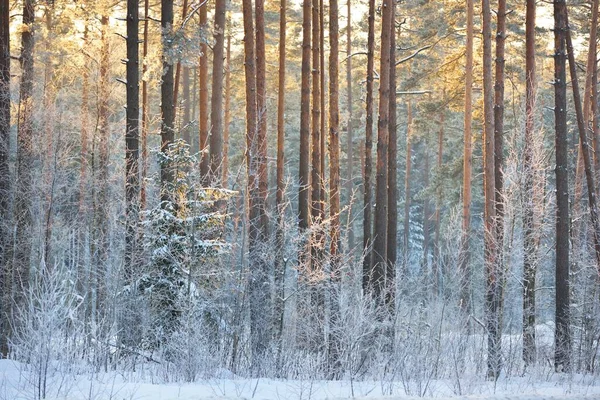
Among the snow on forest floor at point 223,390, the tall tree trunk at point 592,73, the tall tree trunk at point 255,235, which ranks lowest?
the snow on forest floor at point 223,390

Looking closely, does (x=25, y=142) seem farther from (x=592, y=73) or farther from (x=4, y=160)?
(x=592, y=73)

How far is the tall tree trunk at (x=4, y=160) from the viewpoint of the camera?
16031 millimetres

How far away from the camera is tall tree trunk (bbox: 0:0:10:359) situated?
1603 centimetres

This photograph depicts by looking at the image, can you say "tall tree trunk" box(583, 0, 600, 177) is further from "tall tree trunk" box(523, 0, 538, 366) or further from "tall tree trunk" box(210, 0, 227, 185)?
"tall tree trunk" box(210, 0, 227, 185)

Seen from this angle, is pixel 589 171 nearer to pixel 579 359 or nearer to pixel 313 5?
pixel 579 359

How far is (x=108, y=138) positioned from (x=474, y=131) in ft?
54.6

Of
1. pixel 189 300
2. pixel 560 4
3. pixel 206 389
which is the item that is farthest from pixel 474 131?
pixel 206 389

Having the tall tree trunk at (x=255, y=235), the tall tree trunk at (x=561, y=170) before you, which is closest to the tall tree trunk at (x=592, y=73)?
the tall tree trunk at (x=561, y=170)

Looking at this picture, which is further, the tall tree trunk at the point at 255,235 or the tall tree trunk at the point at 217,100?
the tall tree trunk at the point at 217,100

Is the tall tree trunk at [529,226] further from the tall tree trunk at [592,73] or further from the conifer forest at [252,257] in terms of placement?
the tall tree trunk at [592,73]

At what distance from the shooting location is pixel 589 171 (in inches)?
712

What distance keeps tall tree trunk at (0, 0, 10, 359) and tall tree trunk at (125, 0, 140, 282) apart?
301 cm

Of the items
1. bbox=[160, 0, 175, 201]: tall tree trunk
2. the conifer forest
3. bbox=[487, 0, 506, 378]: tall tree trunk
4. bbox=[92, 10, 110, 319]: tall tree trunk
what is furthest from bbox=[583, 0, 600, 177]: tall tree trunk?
bbox=[92, 10, 110, 319]: tall tree trunk

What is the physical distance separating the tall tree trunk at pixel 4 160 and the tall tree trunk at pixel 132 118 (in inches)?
118
